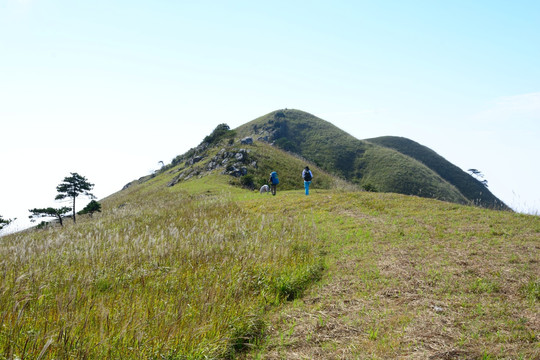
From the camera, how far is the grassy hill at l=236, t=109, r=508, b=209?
79.3 meters

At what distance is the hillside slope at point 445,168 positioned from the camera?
324 feet

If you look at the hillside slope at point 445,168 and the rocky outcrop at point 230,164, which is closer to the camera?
the rocky outcrop at point 230,164

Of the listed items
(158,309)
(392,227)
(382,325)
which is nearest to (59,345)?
(158,309)

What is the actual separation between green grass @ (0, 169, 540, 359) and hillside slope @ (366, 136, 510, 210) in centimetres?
9721

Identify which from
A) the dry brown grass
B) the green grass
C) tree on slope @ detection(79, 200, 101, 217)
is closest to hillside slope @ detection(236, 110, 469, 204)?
tree on slope @ detection(79, 200, 101, 217)

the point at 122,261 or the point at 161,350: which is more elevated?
the point at 122,261

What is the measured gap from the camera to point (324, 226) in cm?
1356

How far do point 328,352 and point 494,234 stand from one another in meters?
8.71

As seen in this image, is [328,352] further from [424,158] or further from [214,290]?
[424,158]

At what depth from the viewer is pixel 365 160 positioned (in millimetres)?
95250

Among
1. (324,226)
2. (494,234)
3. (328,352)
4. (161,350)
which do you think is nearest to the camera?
(161,350)

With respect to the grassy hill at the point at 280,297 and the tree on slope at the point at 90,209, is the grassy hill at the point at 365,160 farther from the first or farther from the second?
the grassy hill at the point at 280,297

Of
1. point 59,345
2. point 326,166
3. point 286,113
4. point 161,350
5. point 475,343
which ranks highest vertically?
point 286,113

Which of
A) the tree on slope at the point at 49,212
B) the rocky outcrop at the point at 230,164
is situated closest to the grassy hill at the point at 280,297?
the tree on slope at the point at 49,212
